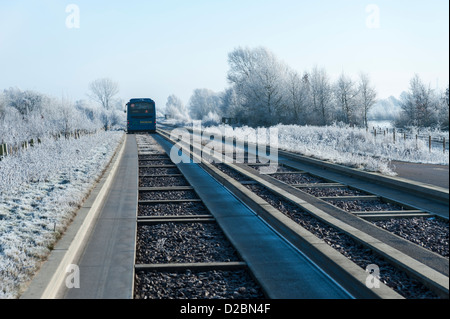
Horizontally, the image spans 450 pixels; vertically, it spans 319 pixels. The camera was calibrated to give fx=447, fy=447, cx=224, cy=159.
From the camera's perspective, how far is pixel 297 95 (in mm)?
59594

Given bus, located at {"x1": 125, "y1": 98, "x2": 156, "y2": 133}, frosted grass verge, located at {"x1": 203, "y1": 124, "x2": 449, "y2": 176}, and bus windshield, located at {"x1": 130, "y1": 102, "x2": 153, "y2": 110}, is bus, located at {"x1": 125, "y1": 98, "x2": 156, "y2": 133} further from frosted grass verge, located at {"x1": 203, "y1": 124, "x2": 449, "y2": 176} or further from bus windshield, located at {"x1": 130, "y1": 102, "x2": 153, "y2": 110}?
frosted grass verge, located at {"x1": 203, "y1": 124, "x2": 449, "y2": 176}

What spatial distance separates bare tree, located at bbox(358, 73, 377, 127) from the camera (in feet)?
200

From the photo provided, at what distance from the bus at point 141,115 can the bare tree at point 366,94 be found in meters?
29.9

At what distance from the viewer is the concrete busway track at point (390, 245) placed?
482cm

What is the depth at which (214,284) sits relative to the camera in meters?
5.14

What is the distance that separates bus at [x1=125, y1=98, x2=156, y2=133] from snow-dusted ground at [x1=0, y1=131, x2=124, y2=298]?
2896 centimetres

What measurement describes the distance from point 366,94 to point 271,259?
59.6 metres

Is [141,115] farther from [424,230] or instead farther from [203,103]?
[203,103]

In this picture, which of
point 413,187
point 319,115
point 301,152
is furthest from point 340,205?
point 319,115

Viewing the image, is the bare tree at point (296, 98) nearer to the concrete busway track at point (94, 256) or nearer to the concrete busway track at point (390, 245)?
the concrete busway track at point (390, 245)

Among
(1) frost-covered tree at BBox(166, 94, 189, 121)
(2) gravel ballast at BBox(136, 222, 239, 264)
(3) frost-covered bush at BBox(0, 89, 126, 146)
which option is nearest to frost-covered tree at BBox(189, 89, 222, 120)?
(1) frost-covered tree at BBox(166, 94, 189, 121)

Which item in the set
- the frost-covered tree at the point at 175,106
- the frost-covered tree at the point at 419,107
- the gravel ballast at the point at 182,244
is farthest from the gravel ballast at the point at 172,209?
the frost-covered tree at the point at 175,106
